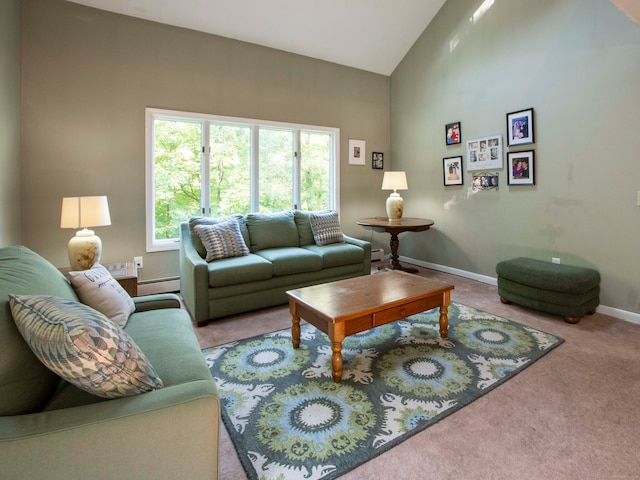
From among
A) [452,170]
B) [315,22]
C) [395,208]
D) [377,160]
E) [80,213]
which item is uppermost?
[315,22]

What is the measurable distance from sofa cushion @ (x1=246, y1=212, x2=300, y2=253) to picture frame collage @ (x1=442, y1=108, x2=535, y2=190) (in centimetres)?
224

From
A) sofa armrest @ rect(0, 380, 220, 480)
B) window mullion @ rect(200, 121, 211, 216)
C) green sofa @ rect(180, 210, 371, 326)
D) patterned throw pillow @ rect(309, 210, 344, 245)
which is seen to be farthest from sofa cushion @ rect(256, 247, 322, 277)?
sofa armrest @ rect(0, 380, 220, 480)

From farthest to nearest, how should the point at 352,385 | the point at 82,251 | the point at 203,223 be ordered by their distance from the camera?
the point at 203,223 → the point at 82,251 → the point at 352,385

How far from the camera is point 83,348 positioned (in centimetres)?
99

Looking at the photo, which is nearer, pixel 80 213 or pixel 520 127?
pixel 80 213

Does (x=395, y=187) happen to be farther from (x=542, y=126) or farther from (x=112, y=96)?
(x=112, y=96)

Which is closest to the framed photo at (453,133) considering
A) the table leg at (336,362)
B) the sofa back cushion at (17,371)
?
the table leg at (336,362)

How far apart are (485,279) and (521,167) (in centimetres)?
138

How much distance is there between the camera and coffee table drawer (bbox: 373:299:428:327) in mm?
2232

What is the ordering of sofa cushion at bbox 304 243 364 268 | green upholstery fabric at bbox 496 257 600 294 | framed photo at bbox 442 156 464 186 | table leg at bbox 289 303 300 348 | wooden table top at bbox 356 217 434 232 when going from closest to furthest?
1. table leg at bbox 289 303 300 348
2. green upholstery fabric at bbox 496 257 600 294
3. sofa cushion at bbox 304 243 364 268
4. wooden table top at bbox 356 217 434 232
5. framed photo at bbox 442 156 464 186

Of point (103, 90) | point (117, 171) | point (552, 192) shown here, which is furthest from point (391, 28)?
point (117, 171)

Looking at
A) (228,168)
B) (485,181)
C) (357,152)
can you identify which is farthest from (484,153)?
(228,168)

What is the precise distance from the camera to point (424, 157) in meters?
4.94

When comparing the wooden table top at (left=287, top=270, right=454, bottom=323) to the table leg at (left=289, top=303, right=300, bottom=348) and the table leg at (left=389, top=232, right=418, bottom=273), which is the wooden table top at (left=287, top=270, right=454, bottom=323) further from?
the table leg at (left=389, top=232, right=418, bottom=273)
